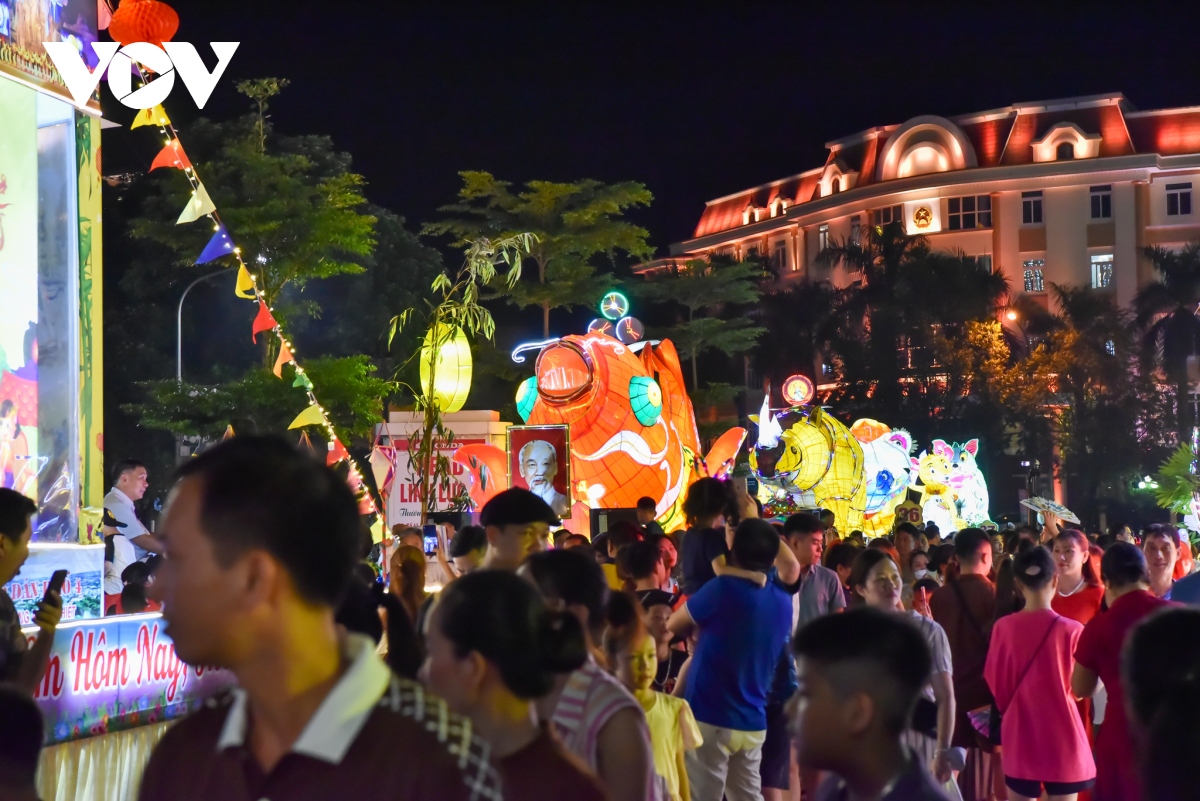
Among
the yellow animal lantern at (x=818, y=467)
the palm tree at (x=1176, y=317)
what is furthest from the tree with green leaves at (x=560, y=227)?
the palm tree at (x=1176, y=317)

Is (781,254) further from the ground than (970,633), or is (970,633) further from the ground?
(781,254)

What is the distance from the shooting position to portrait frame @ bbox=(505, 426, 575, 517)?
15180mm

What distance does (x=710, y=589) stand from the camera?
566 cm

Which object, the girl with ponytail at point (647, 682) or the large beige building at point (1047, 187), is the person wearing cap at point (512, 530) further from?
the large beige building at point (1047, 187)

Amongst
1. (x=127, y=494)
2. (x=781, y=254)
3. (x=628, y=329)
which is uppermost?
(x=781, y=254)

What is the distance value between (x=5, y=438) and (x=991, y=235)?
148 feet

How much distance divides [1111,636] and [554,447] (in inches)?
408

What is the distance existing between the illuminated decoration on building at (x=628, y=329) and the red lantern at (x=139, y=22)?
1309cm

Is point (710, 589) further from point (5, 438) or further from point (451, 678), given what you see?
point (5, 438)

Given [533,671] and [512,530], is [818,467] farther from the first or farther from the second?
[533,671]

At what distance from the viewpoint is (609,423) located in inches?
761

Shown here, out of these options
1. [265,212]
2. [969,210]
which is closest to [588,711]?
[265,212]

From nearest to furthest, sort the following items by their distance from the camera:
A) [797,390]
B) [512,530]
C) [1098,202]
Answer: [512,530]
[797,390]
[1098,202]

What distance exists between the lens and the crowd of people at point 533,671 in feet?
6.23
